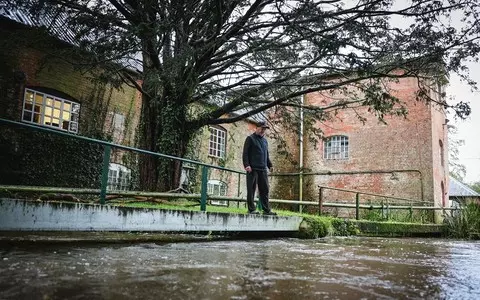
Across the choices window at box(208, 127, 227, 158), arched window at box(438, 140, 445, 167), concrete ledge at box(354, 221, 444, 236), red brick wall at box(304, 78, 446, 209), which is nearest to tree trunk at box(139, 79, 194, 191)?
concrete ledge at box(354, 221, 444, 236)

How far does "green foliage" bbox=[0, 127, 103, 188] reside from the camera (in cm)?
1081

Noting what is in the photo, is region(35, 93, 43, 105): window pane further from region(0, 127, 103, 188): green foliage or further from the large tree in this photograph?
the large tree

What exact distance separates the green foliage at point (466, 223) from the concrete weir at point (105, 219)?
8.13 metres

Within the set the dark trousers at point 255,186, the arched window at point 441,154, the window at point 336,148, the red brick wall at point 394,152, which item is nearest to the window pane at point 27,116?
the dark trousers at point 255,186

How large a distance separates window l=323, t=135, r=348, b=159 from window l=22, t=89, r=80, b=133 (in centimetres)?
1294

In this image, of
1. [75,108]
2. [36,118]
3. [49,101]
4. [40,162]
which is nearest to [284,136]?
[75,108]

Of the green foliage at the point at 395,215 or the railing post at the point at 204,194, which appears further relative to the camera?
the green foliage at the point at 395,215

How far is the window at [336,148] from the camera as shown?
20359 mm

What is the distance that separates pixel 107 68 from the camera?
352 inches

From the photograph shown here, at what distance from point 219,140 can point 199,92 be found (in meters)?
8.87

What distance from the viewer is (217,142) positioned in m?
19.2

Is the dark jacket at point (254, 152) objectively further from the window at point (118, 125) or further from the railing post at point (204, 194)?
the window at point (118, 125)

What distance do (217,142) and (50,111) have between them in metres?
8.47

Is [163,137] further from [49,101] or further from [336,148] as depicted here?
[336,148]
